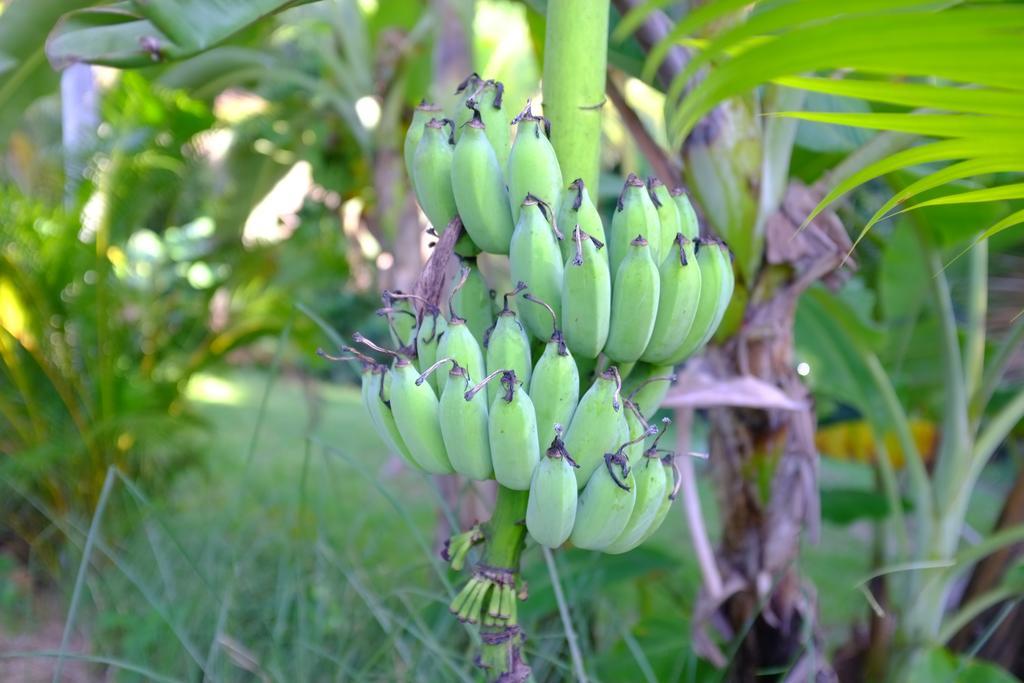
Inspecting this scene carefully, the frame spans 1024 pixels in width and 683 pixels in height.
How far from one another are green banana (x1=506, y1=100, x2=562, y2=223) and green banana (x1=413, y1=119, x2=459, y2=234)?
58 millimetres

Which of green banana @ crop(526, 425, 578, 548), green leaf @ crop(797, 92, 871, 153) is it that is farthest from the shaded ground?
green leaf @ crop(797, 92, 871, 153)

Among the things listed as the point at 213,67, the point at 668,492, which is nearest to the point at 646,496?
the point at 668,492

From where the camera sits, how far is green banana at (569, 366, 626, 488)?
55 centimetres

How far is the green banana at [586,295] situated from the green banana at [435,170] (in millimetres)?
111

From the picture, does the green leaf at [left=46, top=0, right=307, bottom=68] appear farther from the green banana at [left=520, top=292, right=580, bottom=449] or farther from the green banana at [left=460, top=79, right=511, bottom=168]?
the green banana at [left=520, top=292, right=580, bottom=449]

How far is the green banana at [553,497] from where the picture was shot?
0.53 meters

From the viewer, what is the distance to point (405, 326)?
2.12 feet

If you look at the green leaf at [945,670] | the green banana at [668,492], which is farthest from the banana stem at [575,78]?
the green leaf at [945,670]

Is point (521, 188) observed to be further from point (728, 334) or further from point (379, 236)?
point (379, 236)

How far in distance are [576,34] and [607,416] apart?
0.89ft

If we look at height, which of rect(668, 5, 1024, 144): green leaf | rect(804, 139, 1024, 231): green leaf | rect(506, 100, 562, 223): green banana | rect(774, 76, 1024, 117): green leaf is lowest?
rect(506, 100, 562, 223): green banana

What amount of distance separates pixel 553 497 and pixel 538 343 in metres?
0.14

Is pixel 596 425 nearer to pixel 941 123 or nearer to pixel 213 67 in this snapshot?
pixel 941 123

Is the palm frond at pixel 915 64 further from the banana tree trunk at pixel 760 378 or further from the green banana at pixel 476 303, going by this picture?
the banana tree trunk at pixel 760 378
